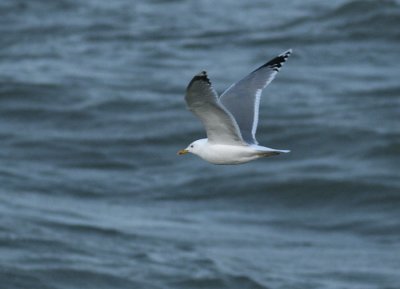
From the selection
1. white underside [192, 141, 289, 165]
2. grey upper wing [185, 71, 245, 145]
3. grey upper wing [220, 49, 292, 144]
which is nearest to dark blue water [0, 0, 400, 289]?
grey upper wing [220, 49, 292, 144]

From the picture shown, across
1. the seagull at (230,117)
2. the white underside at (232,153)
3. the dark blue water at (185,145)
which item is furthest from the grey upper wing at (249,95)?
the dark blue water at (185,145)

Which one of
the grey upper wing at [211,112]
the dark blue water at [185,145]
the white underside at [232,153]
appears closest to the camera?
the grey upper wing at [211,112]

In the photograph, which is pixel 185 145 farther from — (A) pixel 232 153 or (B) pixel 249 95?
(A) pixel 232 153

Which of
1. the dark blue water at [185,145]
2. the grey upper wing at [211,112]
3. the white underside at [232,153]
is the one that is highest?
the dark blue water at [185,145]

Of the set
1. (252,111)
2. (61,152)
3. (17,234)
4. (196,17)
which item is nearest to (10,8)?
(196,17)

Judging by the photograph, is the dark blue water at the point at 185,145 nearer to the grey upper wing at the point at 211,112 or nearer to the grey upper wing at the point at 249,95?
the grey upper wing at the point at 249,95

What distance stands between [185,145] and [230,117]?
44.0 feet

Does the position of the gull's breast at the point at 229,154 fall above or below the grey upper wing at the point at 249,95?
below

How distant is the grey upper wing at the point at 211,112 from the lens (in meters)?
7.74

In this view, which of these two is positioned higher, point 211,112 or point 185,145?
point 185,145

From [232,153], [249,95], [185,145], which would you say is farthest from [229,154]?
[185,145]

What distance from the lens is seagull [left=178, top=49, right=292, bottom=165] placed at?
25.8ft

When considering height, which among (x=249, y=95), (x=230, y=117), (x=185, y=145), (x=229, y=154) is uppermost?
(x=185, y=145)

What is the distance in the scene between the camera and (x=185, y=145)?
2159 cm
